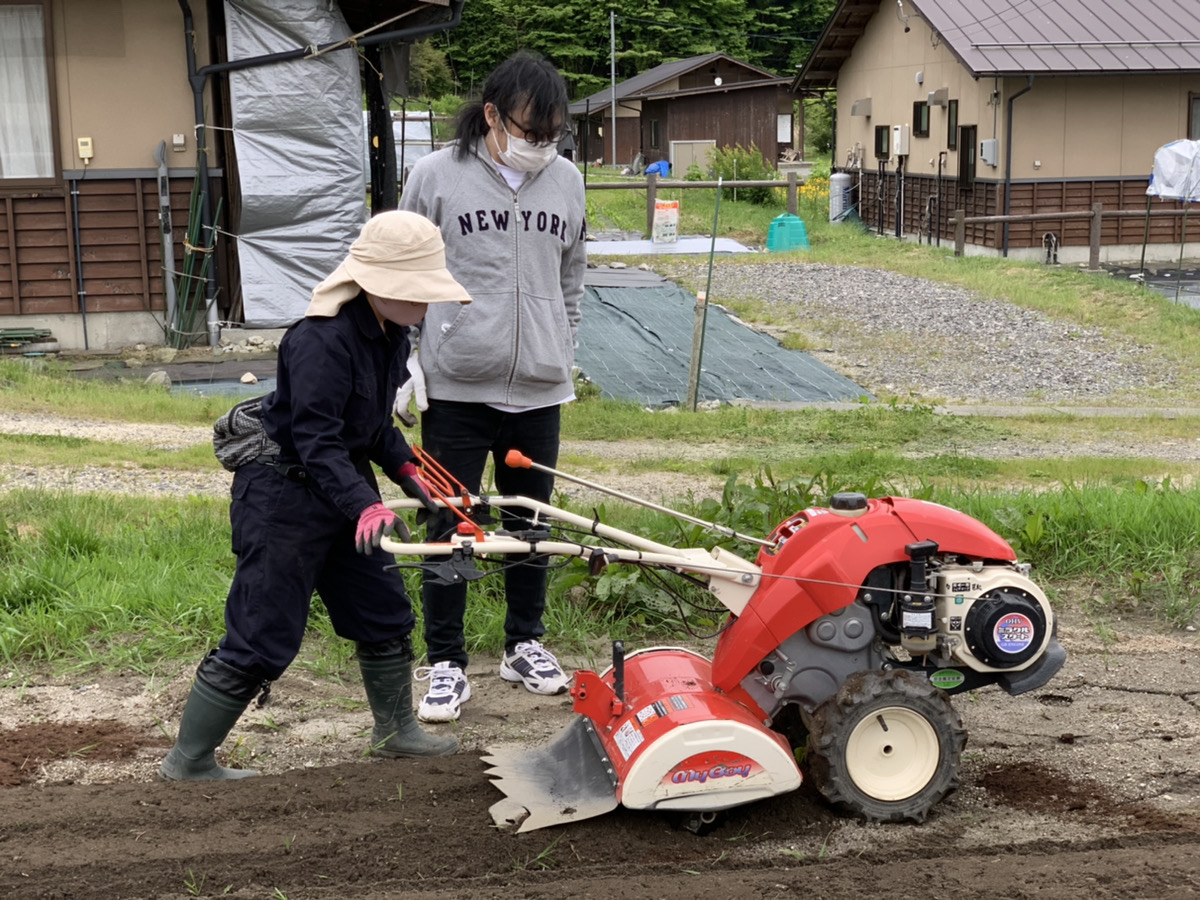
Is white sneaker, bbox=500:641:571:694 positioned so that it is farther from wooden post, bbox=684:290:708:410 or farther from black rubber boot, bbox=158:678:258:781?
wooden post, bbox=684:290:708:410

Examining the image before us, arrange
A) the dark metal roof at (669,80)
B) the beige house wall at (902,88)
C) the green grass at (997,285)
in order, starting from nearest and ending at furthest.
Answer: the green grass at (997,285) < the beige house wall at (902,88) < the dark metal roof at (669,80)

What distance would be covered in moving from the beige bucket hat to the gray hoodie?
71 cm

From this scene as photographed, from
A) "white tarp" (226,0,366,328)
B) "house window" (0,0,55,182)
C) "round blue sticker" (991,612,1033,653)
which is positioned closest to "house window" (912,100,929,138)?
"white tarp" (226,0,366,328)

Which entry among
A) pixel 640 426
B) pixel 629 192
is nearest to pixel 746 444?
pixel 640 426

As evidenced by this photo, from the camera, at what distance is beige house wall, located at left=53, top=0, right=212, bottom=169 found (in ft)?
41.5

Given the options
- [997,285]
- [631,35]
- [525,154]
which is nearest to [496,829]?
[525,154]

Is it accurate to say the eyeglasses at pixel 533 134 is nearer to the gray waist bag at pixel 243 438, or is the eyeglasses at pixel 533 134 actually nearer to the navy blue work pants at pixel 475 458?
the navy blue work pants at pixel 475 458

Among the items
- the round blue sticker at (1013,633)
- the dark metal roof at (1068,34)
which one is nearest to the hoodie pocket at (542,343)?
the round blue sticker at (1013,633)

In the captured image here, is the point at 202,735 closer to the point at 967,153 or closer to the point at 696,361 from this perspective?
the point at 696,361

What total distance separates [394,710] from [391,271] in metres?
1.40

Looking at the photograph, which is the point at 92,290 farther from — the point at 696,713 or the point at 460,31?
the point at 460,31

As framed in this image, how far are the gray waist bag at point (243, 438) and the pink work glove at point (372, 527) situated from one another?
16.7 inches

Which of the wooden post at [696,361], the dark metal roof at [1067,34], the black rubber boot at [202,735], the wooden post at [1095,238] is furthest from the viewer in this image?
the dark metal roof at [1067,34]

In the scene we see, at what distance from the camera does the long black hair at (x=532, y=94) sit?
13.8 feet
